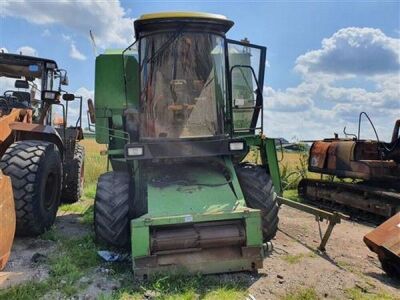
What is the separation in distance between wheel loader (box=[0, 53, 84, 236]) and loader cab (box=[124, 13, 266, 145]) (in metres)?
1.57

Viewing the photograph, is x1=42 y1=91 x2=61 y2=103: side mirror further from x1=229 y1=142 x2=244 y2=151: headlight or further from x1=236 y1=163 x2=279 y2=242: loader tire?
x1=236 y1=163 x2=279 y2=242: loader tire

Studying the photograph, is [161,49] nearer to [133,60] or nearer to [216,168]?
[133,60]

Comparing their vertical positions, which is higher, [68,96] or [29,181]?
[68,96]

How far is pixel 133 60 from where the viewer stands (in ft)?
22.6

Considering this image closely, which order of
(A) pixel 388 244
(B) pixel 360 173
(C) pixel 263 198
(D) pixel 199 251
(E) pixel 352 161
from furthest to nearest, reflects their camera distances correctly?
(E) pixel 352 161 < (B) pixel 360 173 < (C) pixel 263 198 < (A) pixel 388 244 < (D) pixel 199 251

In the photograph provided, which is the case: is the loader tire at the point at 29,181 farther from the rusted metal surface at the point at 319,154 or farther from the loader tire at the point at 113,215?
the rusted metal surface at the point at 319,154

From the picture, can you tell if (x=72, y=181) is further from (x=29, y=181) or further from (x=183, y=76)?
(x=183, y=76)

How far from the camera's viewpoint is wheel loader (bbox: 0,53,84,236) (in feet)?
19.6

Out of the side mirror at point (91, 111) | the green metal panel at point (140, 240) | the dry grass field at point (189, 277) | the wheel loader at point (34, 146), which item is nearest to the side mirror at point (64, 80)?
the wheel loader at point (34, 146)

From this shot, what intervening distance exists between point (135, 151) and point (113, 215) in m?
0.83

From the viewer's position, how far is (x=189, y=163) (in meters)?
6.25

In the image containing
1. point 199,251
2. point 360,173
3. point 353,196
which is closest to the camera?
point 199,251

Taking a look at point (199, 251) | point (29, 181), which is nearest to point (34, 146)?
point (29, 181)

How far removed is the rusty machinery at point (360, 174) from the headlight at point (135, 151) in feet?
17.7
